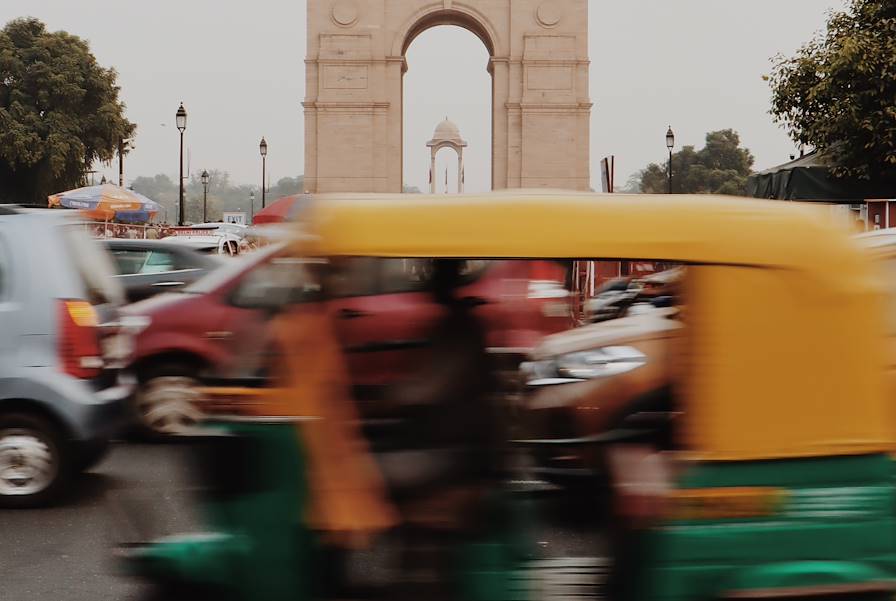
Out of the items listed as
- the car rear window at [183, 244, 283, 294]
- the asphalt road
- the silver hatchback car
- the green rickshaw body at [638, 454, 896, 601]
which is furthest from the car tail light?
the green rickshaw body at [638, 454, 896, 601]

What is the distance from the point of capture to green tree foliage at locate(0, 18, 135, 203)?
49.9 m

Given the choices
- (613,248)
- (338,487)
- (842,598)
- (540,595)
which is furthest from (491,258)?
(842,598)


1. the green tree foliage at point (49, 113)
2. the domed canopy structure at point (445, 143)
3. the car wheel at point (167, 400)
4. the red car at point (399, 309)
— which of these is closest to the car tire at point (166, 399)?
the car wheel at point (167, 400)

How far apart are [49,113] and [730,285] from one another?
173 ft

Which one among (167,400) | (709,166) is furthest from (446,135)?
(167,400)

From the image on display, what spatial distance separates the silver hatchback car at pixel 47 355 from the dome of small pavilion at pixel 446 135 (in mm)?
81352

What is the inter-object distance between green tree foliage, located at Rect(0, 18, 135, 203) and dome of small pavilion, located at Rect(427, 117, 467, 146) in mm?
35576

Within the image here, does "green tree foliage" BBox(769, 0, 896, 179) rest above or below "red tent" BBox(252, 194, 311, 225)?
above

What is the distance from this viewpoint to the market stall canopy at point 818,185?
78.5ft

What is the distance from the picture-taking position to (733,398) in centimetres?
282

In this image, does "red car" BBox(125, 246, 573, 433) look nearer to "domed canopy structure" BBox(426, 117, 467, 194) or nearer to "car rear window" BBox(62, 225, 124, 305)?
"car rear window" BBox(62, 225, 124, 305)

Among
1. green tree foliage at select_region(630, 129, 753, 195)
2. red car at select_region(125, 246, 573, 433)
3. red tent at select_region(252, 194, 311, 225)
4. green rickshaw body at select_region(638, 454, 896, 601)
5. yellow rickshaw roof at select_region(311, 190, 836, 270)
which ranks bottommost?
green rickshaw body at select_region(638, 454, 896, 601)

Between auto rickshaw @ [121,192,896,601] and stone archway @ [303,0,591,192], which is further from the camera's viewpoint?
stone archway @ [303,0,591,192]

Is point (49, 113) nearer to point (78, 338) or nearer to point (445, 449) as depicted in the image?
point (78, 338)
